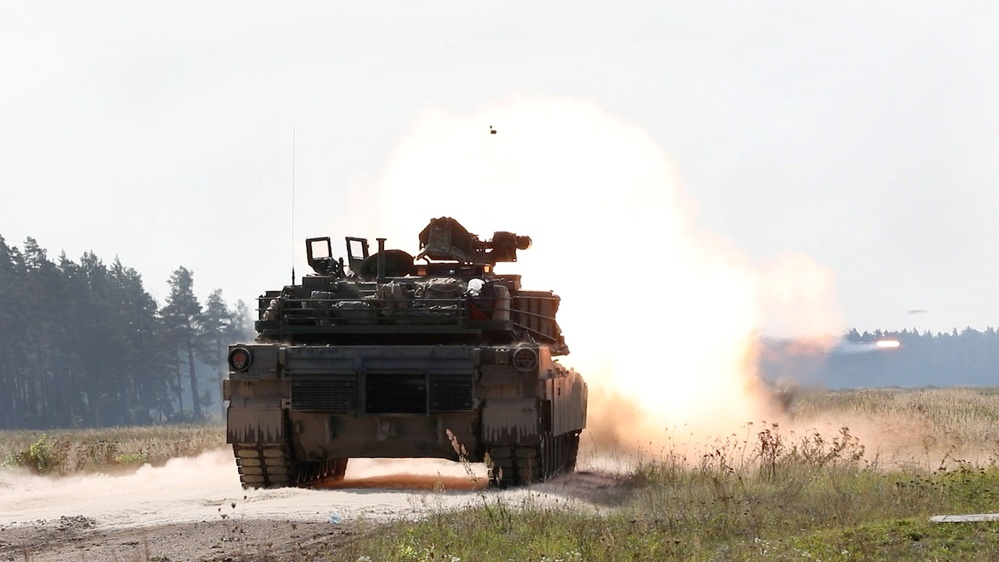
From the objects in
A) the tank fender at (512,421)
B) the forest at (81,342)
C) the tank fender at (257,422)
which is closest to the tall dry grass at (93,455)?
the tank fender at (257,422)

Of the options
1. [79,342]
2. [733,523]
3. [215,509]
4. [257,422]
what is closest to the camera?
[733,523]

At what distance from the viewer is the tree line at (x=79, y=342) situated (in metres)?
91.5

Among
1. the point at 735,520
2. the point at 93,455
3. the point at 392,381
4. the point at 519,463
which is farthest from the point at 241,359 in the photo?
the point at 93,455

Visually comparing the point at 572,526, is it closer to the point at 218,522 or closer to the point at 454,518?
the point at 454,518

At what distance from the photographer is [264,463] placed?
72.9 feet

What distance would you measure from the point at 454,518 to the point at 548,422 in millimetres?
5423

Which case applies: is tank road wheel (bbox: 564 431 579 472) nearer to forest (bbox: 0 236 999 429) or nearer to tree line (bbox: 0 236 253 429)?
forest (bbox: 0 236 999 429)

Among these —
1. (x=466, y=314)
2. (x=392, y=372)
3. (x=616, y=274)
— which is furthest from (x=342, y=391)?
(x=616, y=274)

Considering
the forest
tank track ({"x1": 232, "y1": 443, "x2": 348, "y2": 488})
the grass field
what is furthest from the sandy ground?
the forest

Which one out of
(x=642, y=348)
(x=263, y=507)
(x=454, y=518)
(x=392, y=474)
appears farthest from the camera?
(x=642, y=348)

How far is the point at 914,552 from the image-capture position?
1338 centimetres

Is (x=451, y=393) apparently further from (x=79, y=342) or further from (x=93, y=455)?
(x=79, y=342)

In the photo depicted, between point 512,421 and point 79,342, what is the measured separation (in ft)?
255

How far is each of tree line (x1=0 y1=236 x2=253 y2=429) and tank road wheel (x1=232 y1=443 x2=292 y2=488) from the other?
7082 cm
